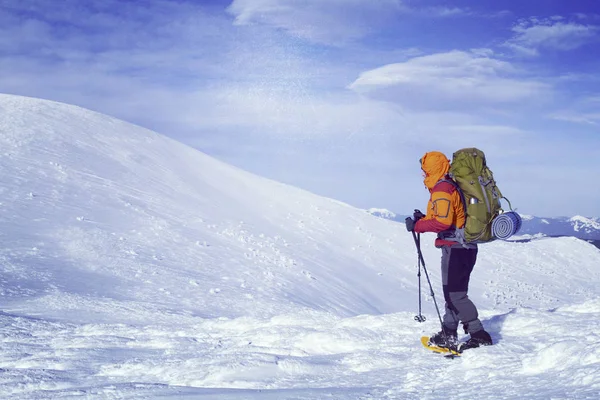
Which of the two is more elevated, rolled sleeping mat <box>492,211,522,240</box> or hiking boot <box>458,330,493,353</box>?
rolled sleeping mat <box>492,211,522,240</box>

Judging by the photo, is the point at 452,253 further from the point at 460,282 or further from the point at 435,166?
the point at 435,166

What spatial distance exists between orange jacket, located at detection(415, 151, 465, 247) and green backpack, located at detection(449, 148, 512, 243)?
96mm

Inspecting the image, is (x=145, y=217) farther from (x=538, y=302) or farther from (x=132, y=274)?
(x=538, y=302)

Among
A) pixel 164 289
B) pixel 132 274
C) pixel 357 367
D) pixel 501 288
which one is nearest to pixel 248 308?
pixel 164 289

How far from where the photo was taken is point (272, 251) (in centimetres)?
1823

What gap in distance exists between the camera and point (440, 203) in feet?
17.2

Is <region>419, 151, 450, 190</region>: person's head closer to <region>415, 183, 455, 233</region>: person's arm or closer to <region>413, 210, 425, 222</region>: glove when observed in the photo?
<region>415, 183, 455, 233</region>: person's arm

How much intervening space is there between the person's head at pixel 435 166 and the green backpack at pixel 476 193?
0.14 m

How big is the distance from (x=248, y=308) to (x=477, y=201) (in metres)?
7.33

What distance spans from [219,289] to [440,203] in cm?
842

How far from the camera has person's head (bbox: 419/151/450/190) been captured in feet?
17.8

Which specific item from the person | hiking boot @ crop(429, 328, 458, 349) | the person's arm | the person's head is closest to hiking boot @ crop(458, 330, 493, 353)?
the person

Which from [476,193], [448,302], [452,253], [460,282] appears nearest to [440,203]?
[476,193]

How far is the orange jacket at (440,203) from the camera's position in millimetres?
5230
